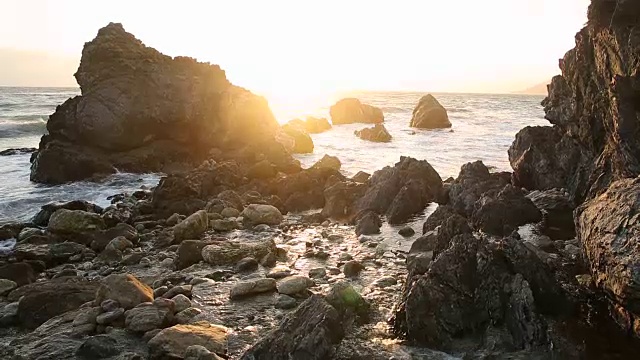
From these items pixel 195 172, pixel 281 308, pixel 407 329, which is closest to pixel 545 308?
pixel 407 329

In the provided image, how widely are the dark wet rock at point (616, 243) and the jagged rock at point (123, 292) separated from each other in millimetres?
8991

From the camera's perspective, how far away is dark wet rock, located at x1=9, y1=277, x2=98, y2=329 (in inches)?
387

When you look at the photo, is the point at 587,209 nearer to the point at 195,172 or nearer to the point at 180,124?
the point at 195,172

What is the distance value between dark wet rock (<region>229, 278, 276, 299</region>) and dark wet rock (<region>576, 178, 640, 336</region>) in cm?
675

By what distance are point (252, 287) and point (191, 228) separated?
20.4 ft

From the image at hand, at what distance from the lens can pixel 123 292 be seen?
9.95 metres

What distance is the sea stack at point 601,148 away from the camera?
8.06 metres

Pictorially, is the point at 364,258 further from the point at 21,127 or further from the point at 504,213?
the point at 21,127

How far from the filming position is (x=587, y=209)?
10039 millimetres

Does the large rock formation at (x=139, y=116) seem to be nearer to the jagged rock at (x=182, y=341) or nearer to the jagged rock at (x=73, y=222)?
the jagged rock at (x=73, y=222)

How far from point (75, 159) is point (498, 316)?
25.8 meters

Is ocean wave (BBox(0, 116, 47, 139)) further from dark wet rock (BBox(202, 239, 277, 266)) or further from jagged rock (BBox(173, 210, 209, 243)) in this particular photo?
dark wet rock (BBox(202, 239, 277, 266))

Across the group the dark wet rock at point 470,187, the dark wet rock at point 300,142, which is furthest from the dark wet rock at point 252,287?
the dark wet rock at point 300,142

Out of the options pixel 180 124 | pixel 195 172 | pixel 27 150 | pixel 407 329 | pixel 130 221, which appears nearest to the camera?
pixel 407 329
